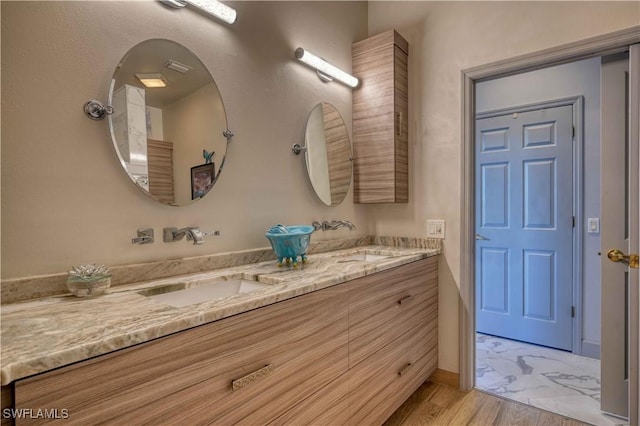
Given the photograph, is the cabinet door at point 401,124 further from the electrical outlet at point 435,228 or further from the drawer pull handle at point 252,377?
the drawer pull handle at point 252,377

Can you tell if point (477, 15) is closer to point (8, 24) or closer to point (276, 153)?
point (276, 153)

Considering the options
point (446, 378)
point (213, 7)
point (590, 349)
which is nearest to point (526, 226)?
point (590, 349)

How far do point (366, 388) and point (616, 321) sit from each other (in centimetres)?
139

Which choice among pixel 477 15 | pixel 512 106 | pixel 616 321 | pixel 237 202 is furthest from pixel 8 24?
pixel 512 106

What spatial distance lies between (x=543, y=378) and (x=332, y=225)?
1.72 m

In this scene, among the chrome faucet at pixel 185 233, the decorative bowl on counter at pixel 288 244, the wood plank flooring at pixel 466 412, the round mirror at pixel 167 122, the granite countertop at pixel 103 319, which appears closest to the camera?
the granite countertop at pixel 103 319

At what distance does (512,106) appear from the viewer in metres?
2.81

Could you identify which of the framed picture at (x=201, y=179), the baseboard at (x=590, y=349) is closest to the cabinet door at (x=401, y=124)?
the framed picture at (x=201, y=179)

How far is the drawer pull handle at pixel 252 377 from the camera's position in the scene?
0.88 metres

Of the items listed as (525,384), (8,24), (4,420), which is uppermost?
(8,24)

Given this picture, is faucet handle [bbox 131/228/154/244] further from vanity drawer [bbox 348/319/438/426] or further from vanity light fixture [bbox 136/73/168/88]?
vanity drawer [bbox 348/319/438/426]

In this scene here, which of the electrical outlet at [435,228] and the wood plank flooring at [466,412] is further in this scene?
the electrical outlet at [435,228]

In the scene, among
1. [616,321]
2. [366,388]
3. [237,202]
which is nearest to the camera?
[366,388]

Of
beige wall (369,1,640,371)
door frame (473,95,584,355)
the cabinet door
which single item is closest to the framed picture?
the cabinet door
